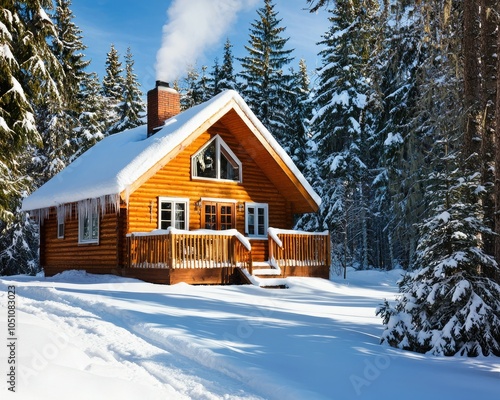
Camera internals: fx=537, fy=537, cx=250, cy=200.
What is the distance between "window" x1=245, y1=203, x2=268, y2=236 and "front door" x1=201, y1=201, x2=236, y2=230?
0.69m

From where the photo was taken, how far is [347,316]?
1168 cm

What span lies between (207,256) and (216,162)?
506cm

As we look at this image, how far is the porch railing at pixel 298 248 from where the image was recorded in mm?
18714

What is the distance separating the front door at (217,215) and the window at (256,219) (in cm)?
69

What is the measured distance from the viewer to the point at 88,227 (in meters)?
20.8

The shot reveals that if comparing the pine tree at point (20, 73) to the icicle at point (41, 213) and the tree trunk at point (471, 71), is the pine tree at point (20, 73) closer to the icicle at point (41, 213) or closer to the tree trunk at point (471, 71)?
the icicle at point (41, 213)

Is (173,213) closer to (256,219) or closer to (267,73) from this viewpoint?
(256,219)

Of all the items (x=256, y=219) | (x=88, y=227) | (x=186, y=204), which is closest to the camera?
(x=186, y=204)

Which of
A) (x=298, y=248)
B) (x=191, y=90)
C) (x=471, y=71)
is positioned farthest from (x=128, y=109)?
(x=471, y=71)

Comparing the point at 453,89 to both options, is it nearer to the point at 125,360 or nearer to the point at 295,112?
the point at 125,360

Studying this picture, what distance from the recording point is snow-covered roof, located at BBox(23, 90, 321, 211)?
16953mm

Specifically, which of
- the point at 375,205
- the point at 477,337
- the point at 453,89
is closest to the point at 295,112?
the point at 375,205

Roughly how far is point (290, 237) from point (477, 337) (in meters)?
11.0

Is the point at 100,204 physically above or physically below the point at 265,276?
above
